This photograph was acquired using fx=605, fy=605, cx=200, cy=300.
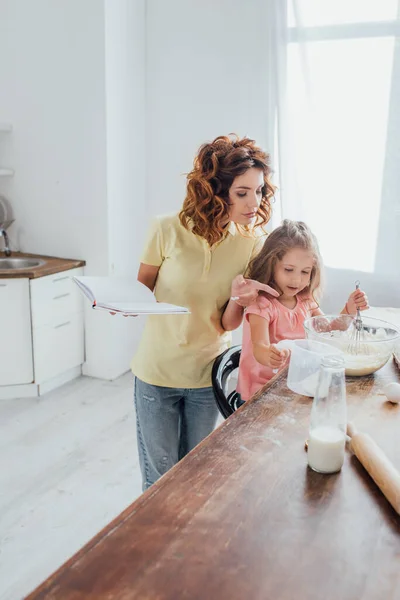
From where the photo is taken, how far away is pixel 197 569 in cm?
84

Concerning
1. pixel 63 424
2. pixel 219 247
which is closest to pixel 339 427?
pixel 219 247

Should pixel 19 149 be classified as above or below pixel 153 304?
above

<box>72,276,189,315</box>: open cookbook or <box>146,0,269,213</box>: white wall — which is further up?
<box>146,0,269,213</box>: white wall

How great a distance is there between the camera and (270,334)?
1.75 metres

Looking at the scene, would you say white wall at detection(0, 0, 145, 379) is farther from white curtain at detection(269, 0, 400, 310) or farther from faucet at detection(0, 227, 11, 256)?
white curtain at detection(269, 0, 400, 310)

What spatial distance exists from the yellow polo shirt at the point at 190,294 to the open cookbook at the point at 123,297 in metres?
0.10

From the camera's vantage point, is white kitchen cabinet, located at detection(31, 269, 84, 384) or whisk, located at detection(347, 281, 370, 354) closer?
whisk, located at detection(347, 281, 370, 354)

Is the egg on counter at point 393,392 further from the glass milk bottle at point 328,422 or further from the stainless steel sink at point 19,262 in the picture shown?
the stainless steel sink at point 19,262

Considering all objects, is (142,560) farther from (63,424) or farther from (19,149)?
(19,149)

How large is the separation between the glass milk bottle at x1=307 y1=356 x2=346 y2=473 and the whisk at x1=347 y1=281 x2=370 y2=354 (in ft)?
1.48

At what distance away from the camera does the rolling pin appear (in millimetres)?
986

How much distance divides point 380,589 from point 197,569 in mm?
248

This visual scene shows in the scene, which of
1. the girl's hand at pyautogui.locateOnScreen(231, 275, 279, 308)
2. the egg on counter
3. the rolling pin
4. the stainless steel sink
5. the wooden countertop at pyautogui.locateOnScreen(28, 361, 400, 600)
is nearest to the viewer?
the wooden countertop at pyautogui.locateOnScreen(28, 361, 400, 600)

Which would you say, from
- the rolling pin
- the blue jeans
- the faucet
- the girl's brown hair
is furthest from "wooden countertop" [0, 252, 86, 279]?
the rolling pin
